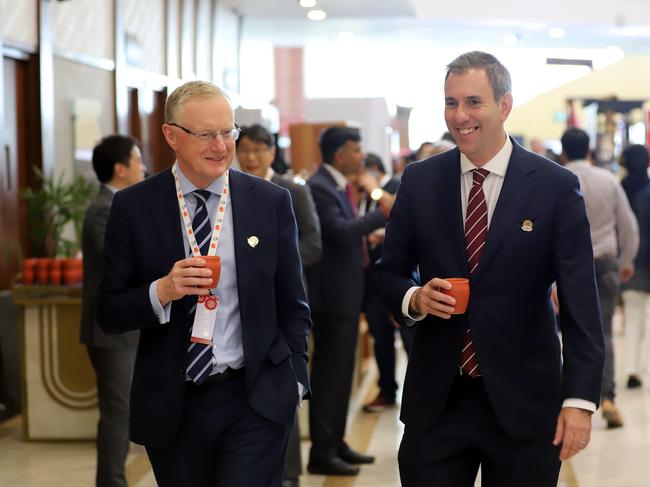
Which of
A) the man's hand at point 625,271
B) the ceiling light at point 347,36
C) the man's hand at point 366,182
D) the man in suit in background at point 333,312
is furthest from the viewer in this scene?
the ceiling light at point 347,36

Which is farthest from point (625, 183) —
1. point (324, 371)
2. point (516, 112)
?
point (516, 112)

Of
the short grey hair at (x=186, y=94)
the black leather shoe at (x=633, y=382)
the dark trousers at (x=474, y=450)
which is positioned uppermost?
the short grey hair at (x=186, y=94)

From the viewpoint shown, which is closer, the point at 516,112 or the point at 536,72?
the point at 536,72

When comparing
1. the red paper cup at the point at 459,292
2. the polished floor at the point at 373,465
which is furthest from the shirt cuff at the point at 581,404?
the polished floor at the point at 373,465

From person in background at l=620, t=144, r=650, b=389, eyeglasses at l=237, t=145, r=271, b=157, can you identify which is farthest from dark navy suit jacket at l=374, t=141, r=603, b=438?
person in background at l=620, t=144, r=650, b=389

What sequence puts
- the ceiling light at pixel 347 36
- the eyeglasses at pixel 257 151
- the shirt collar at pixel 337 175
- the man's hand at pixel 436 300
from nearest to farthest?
1. the man's hand at pixel 436 300
2. the eyeglasses at pixel 257 151
3. the shirt collar at pixel 337 175
4. the ceiling light at pixel 347 36

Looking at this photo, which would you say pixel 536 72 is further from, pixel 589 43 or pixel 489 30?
pixel 489 30

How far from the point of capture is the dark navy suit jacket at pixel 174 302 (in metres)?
2.83

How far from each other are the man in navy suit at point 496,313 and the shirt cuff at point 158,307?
0.56 metres

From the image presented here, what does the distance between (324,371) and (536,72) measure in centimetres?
3203

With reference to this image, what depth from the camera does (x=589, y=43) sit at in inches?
849

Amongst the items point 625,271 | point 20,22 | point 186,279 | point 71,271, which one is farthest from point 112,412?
point 20,22

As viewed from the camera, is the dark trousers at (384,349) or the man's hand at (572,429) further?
the dark trousers at (384,349)

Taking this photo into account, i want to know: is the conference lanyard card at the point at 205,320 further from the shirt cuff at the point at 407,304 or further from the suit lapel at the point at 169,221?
the shirt cuff at the point at 407,304
